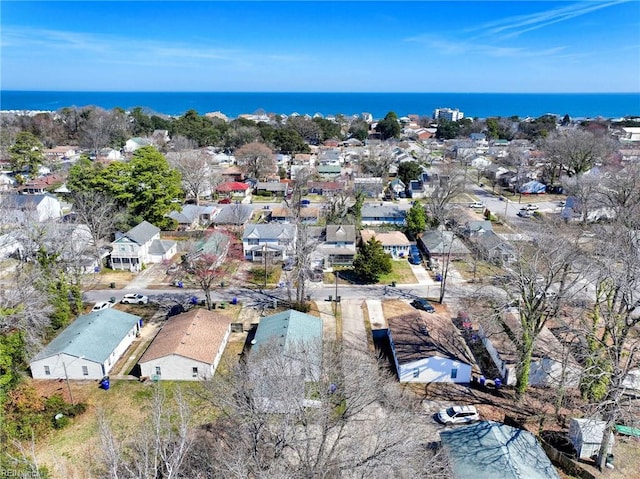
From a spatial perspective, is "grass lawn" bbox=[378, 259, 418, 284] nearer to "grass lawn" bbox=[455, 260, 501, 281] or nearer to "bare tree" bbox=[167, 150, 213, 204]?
"grass lawn" bbox=[455, 260, 501, 281]

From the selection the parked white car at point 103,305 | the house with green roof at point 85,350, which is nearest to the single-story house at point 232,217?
the parked white car at point 103,305

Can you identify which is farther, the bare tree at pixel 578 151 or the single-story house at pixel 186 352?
the bare tree at pixel 578 151

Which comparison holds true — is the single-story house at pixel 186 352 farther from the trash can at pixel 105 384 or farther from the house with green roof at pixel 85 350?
the house with green roof at pixel 85 350

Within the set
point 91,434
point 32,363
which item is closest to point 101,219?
point 32,363

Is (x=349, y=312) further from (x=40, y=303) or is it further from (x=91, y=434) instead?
(x=40, y=303)

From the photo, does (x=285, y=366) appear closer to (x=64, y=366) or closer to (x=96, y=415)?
(x=96, y=415)

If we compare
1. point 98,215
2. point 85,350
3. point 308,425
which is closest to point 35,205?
point 98,215

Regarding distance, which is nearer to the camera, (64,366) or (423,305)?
(64,366)
